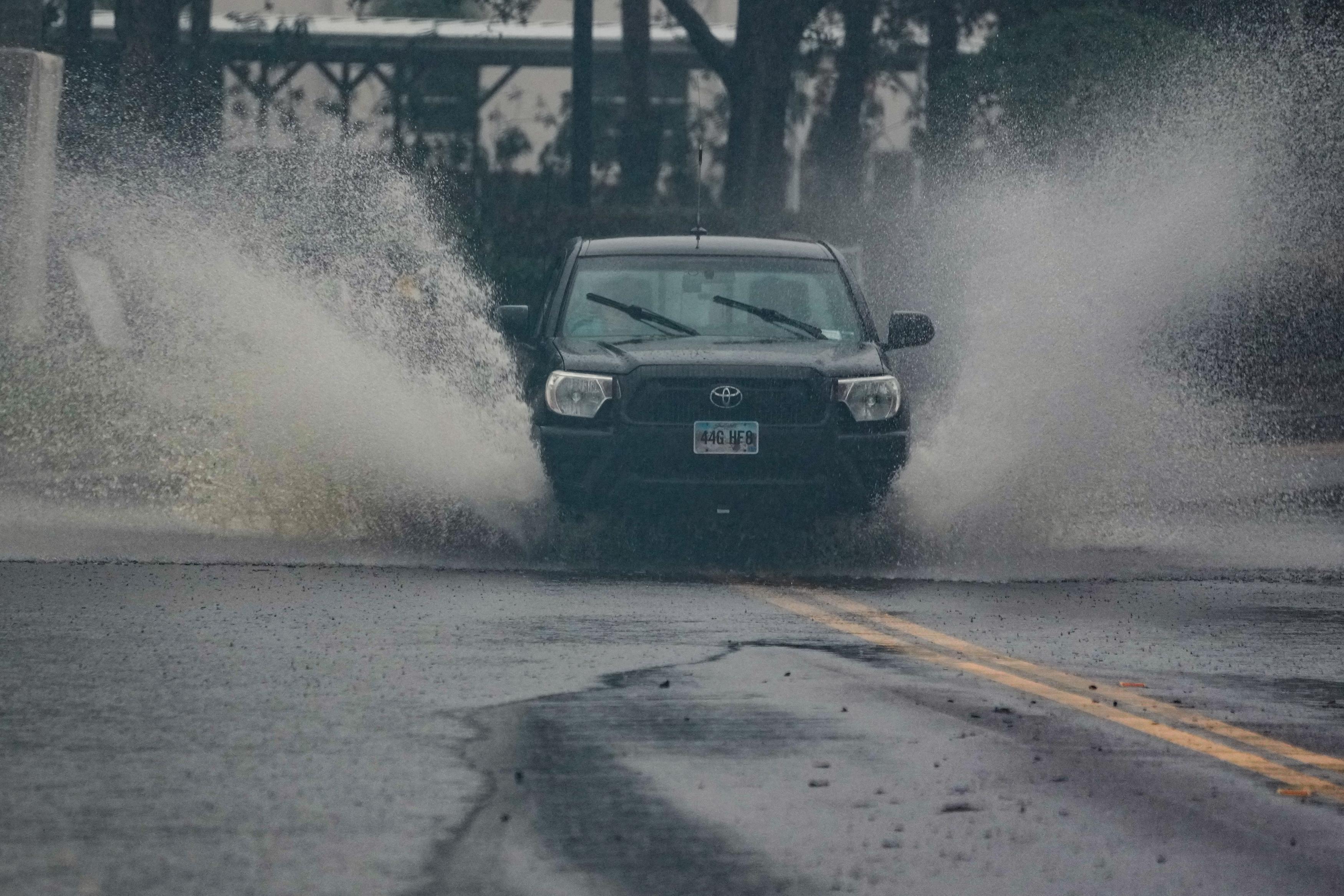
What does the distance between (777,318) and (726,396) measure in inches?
47.2

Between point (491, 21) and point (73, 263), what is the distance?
54.7 feet

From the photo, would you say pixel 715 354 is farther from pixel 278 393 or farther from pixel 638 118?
pixel 638 118

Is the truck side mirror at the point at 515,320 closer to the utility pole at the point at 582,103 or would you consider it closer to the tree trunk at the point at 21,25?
the tree trunk at the point at 21,25

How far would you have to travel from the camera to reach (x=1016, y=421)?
15.5 meters

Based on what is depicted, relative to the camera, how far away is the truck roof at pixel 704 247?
1473 cm

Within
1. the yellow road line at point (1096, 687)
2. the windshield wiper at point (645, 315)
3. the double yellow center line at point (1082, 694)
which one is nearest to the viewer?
the double yellow center line at point (1082, 694)

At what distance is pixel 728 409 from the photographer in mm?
13047

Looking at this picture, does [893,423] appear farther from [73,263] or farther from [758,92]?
[758,92]

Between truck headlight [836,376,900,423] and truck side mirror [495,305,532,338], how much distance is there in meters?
1.74

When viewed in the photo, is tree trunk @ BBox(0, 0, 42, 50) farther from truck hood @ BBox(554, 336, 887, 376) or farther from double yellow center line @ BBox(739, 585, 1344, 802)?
double yellow center line @ BBox(739, 585, 1344, 802)

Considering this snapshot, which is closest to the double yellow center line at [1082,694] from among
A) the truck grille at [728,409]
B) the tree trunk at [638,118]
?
the truck grille at [728,409]

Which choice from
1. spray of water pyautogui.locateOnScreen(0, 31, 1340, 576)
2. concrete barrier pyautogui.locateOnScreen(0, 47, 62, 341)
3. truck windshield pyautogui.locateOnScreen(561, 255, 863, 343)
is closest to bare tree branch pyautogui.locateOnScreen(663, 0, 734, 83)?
spray of water pyautogui.locateOnScreen(0, 31, 1340, 576)

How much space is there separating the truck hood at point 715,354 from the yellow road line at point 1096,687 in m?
1.72

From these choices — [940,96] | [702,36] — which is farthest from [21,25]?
[940,96]
